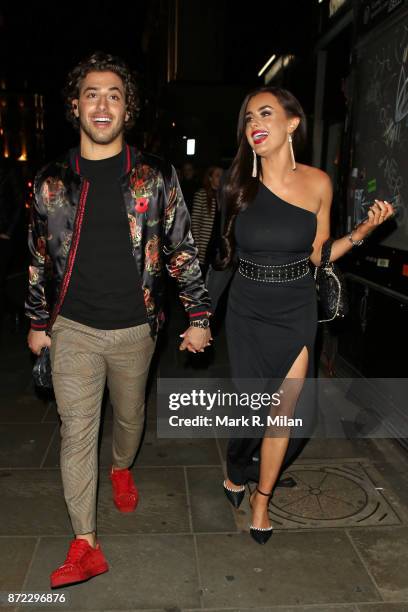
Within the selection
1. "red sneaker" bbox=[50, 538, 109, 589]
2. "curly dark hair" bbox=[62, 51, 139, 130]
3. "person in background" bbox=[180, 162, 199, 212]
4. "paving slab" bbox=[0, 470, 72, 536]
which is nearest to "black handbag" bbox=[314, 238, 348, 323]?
"curly dark hair" bbox=[62, 51, 139, 130]

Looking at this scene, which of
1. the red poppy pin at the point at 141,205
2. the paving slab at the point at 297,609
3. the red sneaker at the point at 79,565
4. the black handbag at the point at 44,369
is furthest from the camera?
the black handbag at the point at 44,369

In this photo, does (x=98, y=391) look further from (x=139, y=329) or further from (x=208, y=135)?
(x=208, y=135)

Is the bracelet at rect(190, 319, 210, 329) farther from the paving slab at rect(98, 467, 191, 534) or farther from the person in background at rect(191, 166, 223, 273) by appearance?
the person in background at rect(191, 166, 223, 273)

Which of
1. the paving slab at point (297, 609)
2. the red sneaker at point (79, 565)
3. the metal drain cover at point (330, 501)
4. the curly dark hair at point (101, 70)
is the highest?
the curly dark hair at point (101, 70)

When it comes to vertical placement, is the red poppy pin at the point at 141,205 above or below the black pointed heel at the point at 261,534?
above

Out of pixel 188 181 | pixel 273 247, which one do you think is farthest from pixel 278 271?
pixel 188 181

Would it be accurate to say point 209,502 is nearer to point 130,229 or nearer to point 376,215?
point 130,229

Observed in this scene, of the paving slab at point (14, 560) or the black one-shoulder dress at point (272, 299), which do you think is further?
the black one-shoulder dress at point (272, 299)

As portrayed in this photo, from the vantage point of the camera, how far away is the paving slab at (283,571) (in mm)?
2672

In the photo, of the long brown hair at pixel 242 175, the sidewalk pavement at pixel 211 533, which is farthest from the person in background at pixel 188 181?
the long brown hair at pixel 242 175

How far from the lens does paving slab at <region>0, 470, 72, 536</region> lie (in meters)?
3.22

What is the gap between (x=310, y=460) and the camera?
4.08 metres

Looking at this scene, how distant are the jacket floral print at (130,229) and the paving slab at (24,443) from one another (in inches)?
57.2

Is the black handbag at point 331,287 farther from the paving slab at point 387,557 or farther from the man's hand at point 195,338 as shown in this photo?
the paving slab at point 387,557
